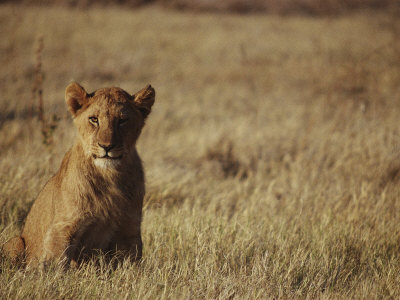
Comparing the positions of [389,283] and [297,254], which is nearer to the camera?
[389,283]

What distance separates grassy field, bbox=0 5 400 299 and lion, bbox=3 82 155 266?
177 mm

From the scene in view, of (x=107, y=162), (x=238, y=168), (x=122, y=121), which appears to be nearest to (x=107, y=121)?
(x=122, y=121)

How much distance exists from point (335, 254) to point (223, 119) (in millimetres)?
6380

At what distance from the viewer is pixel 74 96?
312 centimetres

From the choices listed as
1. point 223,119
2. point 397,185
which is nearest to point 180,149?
point 223,119

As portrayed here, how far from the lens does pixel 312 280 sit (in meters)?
3.13

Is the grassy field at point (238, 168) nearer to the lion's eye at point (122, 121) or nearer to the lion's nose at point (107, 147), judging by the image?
the lion's nose at point (107, 147)

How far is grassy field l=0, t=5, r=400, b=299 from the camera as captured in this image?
3.08 meters

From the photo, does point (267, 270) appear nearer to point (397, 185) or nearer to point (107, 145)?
point (107, 145)

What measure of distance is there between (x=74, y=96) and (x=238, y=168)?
157 inches

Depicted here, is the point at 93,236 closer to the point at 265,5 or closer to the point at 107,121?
the point at 107,121

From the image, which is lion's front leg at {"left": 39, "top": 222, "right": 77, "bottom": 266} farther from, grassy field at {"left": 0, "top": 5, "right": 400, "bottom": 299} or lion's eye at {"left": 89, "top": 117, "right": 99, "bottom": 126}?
lion's eye at {"left": 89, "top": 117, "right": 99, "bottom": 126}

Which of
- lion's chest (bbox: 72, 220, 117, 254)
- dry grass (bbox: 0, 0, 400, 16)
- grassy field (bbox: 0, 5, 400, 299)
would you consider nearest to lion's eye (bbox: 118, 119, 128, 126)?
lion's chest (bbox: 72, 220, 117, 254)

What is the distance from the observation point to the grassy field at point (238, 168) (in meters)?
3.08
